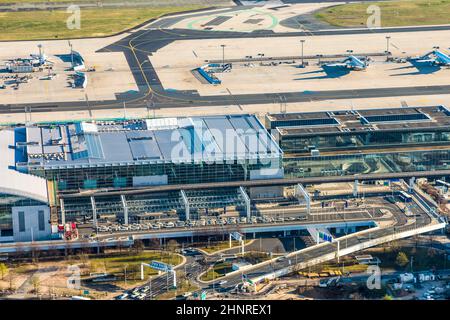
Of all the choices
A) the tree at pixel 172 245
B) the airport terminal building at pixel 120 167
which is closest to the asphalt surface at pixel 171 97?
the airport terminal building at pixel 120 167

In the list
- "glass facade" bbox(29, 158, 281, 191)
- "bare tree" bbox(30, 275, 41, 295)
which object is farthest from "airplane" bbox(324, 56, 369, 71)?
"bare tree" bbox(30, 275, 41, 295)

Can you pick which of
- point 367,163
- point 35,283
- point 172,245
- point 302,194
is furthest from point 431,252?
point 35,283

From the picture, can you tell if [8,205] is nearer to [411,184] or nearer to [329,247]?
[329,247]

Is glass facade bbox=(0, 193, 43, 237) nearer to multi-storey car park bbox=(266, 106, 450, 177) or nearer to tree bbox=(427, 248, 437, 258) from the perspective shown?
multi-storey car park bbox=(266, 106, 450, 177)

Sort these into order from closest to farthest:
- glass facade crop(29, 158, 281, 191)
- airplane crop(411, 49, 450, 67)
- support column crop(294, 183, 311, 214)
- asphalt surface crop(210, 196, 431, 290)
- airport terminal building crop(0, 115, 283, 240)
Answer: asphalt surface crop(210, 196, 431, 290) < airport terminal building crop(0, 115, 283, 240) < support column crop(294, 183, 311, 214) < glass facade crop(29, 158, 281, 191) < airplane crop(411, 49, 450, 67)

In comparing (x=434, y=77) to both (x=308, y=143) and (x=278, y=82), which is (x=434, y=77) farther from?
(x=308, y=143)

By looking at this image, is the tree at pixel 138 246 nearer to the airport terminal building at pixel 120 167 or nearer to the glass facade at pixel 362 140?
the airport terminal building at pixel 120 167
